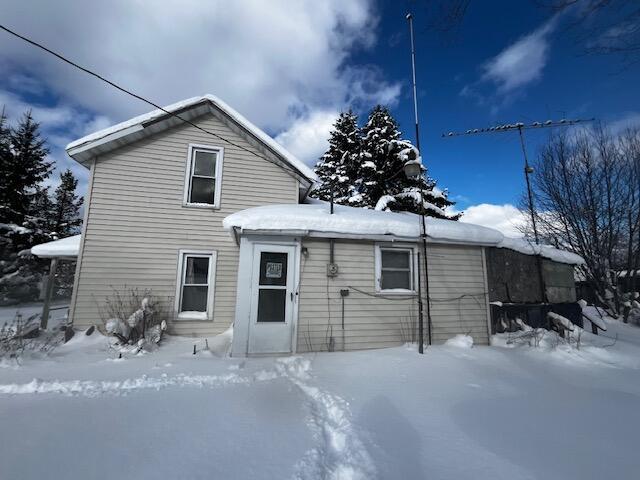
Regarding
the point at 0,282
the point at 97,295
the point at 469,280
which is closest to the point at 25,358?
the point at 97,295

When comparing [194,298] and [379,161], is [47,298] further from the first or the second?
[379,161]

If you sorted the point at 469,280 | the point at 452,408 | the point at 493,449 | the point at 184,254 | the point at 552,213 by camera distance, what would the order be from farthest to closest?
the point at 552,213 < the point at 184,254 < the point at 469,280 < the point at 452,408 < the point at 493,449

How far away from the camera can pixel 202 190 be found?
8.29m

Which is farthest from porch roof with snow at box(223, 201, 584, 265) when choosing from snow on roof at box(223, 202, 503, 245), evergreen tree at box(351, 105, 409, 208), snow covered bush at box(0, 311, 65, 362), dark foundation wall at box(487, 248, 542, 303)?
evergreen tree at box(351, 105, 409, 208)

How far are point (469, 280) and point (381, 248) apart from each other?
2.37 m

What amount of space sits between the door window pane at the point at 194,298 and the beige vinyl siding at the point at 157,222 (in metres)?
0.31

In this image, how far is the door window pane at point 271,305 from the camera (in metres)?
5.74

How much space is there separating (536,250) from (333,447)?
27.3ft

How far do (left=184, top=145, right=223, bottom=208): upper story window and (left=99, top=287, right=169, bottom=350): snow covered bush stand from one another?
2.77 m

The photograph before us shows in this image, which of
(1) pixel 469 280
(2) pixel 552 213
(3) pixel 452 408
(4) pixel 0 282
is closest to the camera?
(3) pixel 452 408

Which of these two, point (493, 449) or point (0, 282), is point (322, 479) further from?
point (0, 282)

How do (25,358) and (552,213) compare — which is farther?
(552,213)

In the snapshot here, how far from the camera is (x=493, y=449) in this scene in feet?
8.35

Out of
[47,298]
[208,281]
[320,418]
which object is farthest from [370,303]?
[47,298]
